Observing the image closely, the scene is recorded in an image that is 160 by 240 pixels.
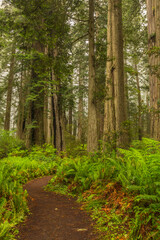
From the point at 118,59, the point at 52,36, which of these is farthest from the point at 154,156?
the point at 52,36

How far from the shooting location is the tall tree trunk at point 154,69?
17.9 feet

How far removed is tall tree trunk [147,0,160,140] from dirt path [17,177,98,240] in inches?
125

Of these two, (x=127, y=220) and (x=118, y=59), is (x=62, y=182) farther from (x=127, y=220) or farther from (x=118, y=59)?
(x=118, y=59)

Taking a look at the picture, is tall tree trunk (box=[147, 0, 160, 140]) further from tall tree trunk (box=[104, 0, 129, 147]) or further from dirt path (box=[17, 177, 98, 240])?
dirt path (box=[17, 177, 98, 240])

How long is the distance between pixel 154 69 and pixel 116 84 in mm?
1728

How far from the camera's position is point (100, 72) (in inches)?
635

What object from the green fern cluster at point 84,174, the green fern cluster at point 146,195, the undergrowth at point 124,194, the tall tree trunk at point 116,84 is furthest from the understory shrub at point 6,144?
the green fern cluster at point 146,195

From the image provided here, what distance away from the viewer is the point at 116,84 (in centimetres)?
699

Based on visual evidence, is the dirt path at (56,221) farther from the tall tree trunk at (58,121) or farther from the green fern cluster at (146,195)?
the tall tree trunk at (58,121)

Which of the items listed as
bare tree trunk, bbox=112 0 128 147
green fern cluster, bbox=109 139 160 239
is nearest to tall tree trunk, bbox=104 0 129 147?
bare tree trunk, bbox=112 0 128 147

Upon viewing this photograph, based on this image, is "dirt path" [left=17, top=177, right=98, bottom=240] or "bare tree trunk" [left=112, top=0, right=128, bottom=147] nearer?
"dirt path" [left=17, top=177, right=98, bottom=240]

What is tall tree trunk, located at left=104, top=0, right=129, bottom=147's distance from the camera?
22.0ft

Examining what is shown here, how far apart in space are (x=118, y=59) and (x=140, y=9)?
22.1ft

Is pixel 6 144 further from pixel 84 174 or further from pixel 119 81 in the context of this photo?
pixel 119 81
